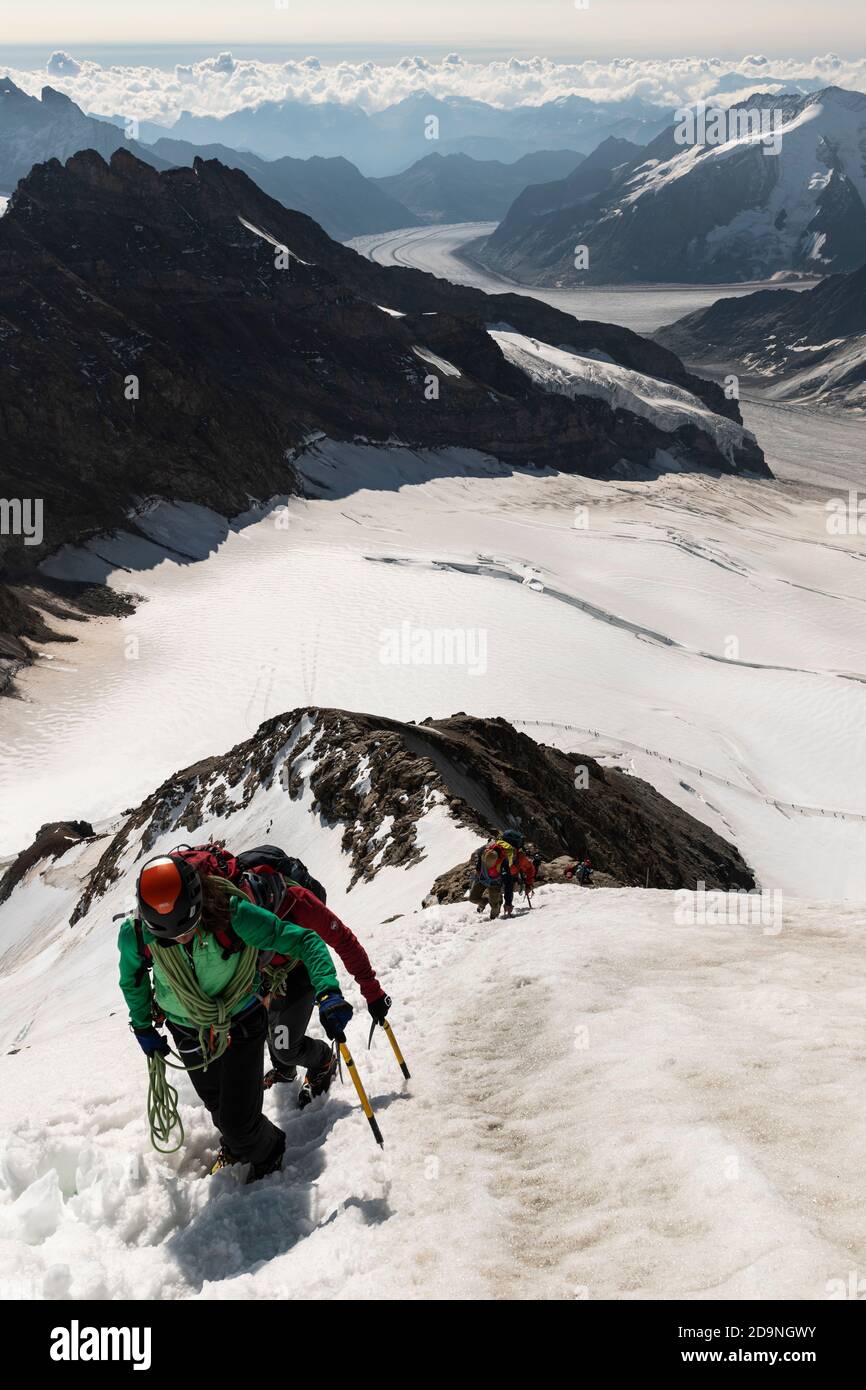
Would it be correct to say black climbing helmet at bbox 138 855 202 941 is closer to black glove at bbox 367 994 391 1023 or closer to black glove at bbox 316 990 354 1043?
black glove at bbox 316 990 354 1043

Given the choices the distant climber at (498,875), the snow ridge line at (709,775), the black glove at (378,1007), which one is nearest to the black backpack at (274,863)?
the black glove at (378,1007)

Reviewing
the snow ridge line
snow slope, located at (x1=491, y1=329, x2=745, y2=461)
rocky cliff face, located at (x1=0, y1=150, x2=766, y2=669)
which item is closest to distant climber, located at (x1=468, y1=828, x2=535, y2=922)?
the snow ridge line

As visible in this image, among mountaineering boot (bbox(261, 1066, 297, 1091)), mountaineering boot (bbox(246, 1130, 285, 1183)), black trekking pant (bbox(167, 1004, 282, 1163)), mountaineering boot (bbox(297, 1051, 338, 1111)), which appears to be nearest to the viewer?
black trekking pant (bbox(167, 1004, 282, 1163))

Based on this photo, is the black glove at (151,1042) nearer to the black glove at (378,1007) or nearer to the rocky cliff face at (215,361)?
the black glove at (378,1007)

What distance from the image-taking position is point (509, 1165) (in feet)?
18.7

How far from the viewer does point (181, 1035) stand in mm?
5492

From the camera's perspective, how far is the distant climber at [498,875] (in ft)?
35.6

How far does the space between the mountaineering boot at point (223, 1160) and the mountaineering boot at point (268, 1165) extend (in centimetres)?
13

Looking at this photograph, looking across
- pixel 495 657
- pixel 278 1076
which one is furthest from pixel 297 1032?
pixel 495 657

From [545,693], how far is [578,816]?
23550 millimetres

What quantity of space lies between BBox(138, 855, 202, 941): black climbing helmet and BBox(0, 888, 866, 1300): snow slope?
67.1 inches

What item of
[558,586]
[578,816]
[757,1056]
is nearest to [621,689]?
[558,586]

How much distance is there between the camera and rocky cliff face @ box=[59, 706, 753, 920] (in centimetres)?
1587

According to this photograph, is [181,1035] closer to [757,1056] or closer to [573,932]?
[757,1056]
